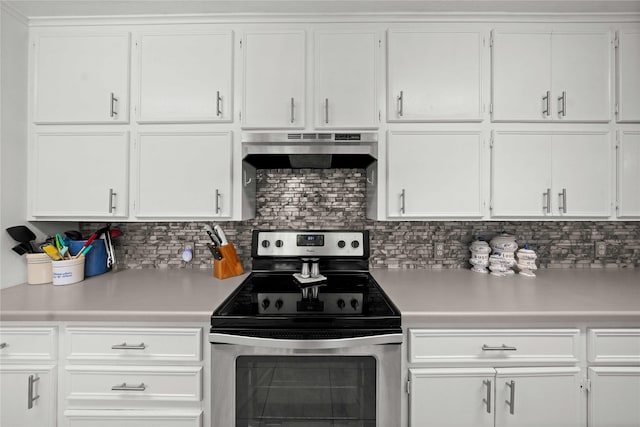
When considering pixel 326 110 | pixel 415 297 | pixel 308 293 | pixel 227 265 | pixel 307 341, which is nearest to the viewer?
pixel 307 341

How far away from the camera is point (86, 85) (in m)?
1.60

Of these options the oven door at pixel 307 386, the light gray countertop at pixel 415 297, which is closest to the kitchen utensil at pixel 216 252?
the light gray countertop at pixel 415 297

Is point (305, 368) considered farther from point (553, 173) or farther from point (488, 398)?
point (553, 173)

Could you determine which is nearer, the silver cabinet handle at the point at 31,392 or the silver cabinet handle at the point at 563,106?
the silver cabinet handle at the point at 31,392

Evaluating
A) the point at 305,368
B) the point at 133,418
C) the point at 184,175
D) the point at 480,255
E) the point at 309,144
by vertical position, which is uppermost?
the point at 309,144

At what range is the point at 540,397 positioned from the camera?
1.20 m

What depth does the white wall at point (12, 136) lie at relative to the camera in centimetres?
149

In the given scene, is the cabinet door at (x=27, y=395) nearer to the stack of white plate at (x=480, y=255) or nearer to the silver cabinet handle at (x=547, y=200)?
the stack of white plate at (x=480, y=255)

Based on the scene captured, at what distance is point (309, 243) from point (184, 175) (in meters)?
0.84

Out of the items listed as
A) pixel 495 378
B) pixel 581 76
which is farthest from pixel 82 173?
pixel 581 76

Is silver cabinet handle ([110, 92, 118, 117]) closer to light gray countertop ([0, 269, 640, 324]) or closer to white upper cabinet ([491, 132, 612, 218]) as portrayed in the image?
light gray countertop ([0, 269, 640, 324])

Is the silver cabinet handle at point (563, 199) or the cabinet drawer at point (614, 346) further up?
the silver cabinet handle at point (563, 199)

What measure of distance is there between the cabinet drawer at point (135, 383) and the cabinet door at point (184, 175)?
77 cm

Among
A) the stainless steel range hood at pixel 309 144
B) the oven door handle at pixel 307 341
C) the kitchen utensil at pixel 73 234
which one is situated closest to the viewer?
the oven door handle at pixel 307 341
